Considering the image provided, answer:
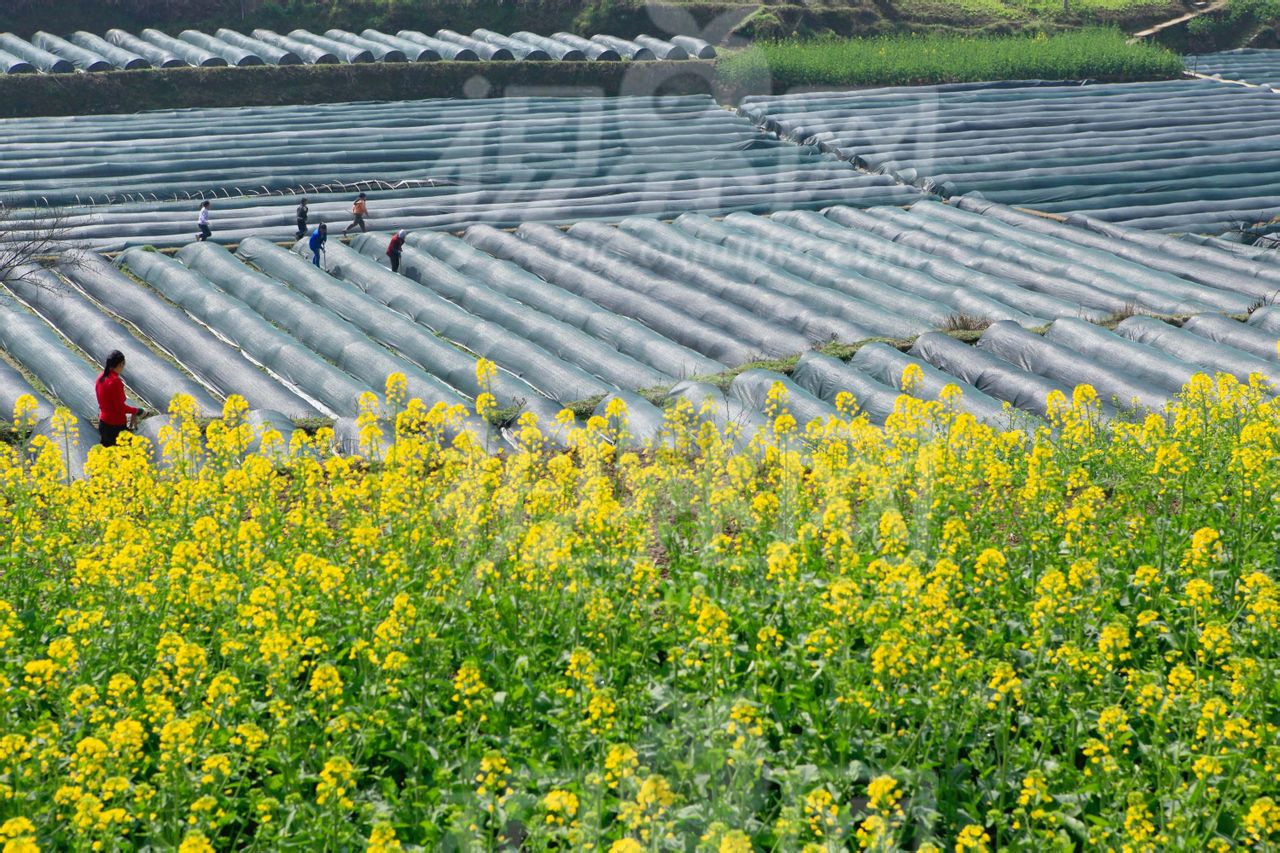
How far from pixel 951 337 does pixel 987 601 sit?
7652 millimetres

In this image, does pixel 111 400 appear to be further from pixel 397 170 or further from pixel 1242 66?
pixel 1242 66

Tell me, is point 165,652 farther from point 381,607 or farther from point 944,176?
point 944,176

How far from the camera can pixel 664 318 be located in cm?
1750

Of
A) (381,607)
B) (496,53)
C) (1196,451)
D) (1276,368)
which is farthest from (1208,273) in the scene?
(496,53)

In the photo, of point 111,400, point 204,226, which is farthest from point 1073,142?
point 111,400

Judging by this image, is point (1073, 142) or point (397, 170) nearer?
point (397, 170)

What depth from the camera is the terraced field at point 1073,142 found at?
2552cm

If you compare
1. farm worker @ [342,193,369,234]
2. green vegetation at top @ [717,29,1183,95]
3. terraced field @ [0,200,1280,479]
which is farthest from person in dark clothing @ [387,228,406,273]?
green vegetation at top @ [717,29,1183,95]

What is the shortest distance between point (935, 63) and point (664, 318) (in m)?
26.0

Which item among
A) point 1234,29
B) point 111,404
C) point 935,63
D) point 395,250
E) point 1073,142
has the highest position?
point 1234,29

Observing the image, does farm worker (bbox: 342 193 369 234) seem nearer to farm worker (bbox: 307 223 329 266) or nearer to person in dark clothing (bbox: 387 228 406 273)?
farm worker (bbox: 307 223 329 266)

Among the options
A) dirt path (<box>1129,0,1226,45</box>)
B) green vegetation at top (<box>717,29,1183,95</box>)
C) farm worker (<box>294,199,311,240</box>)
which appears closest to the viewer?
farm worker (<box>294,199,311,240</box>)

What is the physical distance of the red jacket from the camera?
11477mm

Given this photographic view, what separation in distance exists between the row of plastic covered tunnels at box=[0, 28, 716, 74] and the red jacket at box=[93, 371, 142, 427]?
85.7 ft
